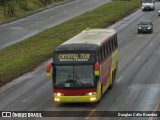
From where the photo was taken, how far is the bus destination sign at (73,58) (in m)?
28.7

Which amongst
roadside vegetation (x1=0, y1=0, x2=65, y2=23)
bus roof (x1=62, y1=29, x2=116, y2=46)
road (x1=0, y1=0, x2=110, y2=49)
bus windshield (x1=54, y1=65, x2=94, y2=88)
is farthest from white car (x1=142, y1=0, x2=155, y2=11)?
bus windshield (x1=54, y1=65, x2=94, y2=88)

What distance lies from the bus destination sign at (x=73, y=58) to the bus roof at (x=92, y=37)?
5.06 feet

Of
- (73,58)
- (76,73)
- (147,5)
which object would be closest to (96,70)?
(76,73)

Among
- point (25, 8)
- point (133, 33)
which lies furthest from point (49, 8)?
point (133, 33)

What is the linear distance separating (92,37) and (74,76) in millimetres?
4409

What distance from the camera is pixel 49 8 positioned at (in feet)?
337

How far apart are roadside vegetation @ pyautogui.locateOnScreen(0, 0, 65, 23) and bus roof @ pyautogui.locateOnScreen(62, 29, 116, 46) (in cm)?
5109

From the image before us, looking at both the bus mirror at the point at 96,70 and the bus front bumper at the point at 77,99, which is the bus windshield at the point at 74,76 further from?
the bus front bumper at the point at 77,99

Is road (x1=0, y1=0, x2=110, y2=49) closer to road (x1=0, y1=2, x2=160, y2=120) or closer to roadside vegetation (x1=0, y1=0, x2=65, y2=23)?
roadside vegetation (x1=0, y1=0, x2=65, y2=23)

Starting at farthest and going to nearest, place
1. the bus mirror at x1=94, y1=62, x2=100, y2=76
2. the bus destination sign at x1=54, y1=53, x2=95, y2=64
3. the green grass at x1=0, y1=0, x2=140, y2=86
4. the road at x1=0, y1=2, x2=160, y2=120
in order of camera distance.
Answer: the green grass at x1=0, y1=0, x2=140, y2=86
the road at x1=0, y1=2, x2=160, y2=120
the bus destination sign at x1=54, y1=53, x2=95, y2=64
the bus mirror at x1=94, y1=62, x2=100, y2=76

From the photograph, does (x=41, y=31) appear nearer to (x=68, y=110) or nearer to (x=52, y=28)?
(x=52, y=28)

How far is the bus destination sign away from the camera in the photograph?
28.7 metres

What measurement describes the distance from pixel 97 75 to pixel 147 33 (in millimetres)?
39786

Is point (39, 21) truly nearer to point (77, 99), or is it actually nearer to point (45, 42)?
point (45, 42)
